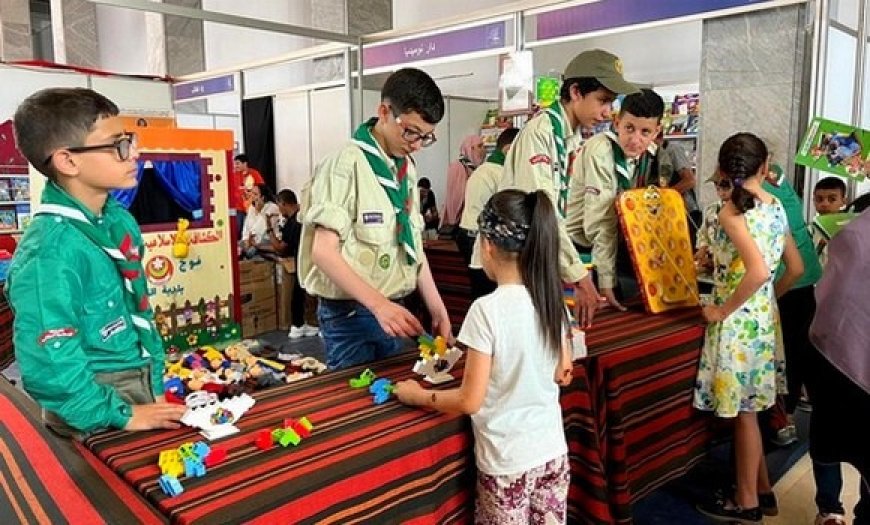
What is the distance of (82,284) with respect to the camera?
1.29 m

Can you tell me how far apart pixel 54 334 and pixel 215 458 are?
373 mm

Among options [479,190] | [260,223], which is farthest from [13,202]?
[479,190]

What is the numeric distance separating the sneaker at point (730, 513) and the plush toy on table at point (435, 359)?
1.35 metres

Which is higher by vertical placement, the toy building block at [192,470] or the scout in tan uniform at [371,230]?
the scout in tan uniform at [371,230]

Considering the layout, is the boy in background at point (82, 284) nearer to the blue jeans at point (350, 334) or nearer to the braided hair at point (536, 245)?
the blue jeans at point (350, 334)

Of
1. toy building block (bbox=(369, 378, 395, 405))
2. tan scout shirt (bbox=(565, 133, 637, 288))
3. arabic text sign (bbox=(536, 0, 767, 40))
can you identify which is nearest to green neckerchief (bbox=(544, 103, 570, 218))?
tan scout shirt (bbox=(565, 133, 637, 288))

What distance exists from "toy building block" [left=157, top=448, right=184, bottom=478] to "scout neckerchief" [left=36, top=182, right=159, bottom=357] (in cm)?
31

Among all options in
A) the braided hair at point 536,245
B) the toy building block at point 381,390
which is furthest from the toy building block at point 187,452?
the braided hair at point 536,245

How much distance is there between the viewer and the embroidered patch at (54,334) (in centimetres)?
120

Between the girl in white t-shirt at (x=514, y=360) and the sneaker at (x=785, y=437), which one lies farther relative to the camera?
the sneaker at (x=785, y=437)

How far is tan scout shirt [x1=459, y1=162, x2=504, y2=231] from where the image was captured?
12.1 ft

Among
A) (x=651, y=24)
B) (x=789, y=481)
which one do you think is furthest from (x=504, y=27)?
(x=789, y=481)

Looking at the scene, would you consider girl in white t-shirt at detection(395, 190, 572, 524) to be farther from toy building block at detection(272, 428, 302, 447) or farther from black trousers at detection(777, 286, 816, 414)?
black trousers at detection(777, 286, 816, 414)

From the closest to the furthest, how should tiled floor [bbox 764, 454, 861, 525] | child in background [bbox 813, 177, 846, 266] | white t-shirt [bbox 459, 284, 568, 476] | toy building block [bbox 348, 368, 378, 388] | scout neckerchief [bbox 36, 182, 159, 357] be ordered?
1. scout neckerchief [bbox 36, 182, 159, 357]
2. white t-shirt [bbox 459, 284, 568, 476]
3. toy building block [bbox 348, 368, 378, 388]
4. tiled floor [bbox 764, 454, 861, 525]
5. child in background [bbox 813, 177, 846, 266]
